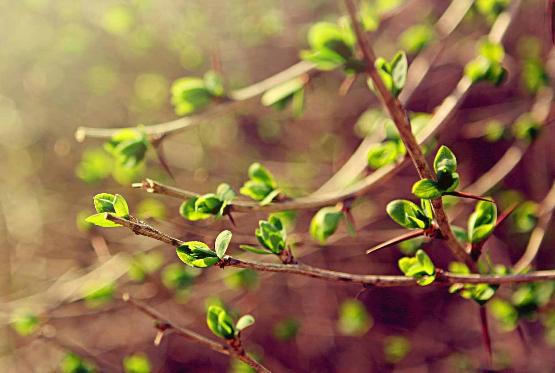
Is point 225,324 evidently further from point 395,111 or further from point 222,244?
point 395,111

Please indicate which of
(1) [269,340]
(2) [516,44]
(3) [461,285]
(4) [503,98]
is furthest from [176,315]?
(2) [516,44]

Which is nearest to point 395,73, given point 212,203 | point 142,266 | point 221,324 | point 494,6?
point 212,203

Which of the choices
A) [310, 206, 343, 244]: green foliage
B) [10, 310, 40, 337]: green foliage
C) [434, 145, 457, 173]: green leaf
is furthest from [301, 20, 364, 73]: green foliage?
[10, 310, 40, 337]: green foliage

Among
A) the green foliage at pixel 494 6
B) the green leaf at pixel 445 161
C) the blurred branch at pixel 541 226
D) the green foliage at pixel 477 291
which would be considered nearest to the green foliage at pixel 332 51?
the green leaf at pixel 445 161

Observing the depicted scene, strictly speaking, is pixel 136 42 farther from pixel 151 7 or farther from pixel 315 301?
pixel 315 301

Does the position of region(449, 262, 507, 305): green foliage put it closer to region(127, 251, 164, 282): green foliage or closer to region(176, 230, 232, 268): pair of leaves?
region(176, 230, 232, 268): pair of leaves
